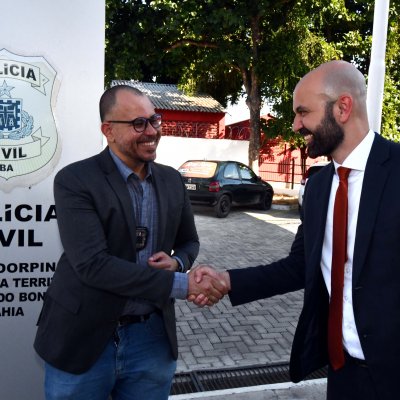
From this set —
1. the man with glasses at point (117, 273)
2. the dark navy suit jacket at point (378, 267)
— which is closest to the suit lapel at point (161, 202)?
the man with glasses at point (117, 273)

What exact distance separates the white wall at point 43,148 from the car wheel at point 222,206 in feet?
38.2

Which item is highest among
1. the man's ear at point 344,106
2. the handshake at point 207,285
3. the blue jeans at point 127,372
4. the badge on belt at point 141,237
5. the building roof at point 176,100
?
the building roof at point 176,100

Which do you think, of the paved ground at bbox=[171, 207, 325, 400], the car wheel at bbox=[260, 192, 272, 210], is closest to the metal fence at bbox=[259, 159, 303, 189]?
the car wheel at bbox=[260, 192, 272, 210]

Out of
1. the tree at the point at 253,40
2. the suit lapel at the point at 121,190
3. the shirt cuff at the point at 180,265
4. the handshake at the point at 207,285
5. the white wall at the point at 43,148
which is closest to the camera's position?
the suit lapel at the point at 121,190

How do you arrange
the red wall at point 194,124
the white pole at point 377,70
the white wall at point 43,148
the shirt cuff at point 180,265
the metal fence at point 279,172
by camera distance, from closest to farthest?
1. the shirt cuff at point 180,265
2. the white wall at point 43,148
3. the white pole at point 377,70
4. the metal fence at point 279,172
5. the red wall at point 194,124

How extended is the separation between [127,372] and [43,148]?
1563 mm

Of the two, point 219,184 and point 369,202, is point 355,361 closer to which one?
point 369,202

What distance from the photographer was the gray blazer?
7.67 ft

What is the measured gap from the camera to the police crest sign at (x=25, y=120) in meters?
3.26

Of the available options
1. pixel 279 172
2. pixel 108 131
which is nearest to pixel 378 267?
pixel 108 131

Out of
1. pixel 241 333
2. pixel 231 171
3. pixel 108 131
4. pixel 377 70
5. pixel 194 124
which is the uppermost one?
pixel 194 124

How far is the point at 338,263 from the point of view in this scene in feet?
7.69

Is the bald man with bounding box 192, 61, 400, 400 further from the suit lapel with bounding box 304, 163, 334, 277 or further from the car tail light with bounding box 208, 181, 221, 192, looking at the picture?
the car tail light with bounding box 208, 181, 221, 192

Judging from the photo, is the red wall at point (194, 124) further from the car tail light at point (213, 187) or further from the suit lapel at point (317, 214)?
the suit lapel at point (317, 214)
